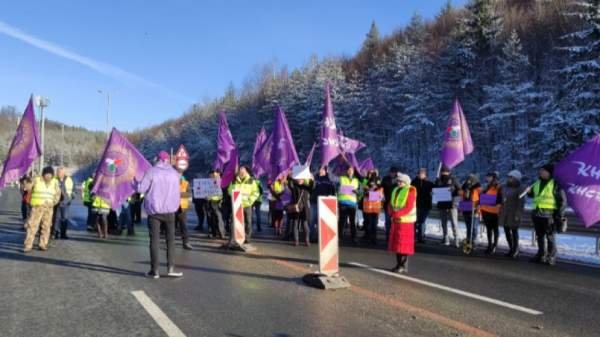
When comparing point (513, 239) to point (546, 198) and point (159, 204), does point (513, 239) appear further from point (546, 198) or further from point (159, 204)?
point (159, 204)

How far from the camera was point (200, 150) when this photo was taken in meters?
77.5

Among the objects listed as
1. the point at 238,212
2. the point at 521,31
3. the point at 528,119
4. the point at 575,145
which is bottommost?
the point at 238,212

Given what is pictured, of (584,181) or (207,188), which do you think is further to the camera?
(207,188)

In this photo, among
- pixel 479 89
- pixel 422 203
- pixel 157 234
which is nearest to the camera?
pixel 157 234

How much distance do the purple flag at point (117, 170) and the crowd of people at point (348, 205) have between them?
0.33 m

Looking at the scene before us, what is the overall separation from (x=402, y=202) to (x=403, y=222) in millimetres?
341

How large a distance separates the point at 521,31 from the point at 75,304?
5135 centimetres

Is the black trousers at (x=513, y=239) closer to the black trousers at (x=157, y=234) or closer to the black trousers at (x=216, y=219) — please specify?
the black trousers at (x=216, y=219)

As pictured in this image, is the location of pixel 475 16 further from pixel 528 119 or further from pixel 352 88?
pixel 352 88

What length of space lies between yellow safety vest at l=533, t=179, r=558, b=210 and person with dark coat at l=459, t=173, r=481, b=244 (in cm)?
177

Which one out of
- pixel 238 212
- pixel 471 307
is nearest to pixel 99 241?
pixel 238 212

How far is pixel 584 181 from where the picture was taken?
9.12 m

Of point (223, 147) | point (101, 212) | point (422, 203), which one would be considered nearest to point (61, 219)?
point (101, 212)

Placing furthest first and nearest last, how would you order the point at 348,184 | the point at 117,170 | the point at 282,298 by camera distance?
the point at 348,184 < the point at 117,170 < the point at 282,298
